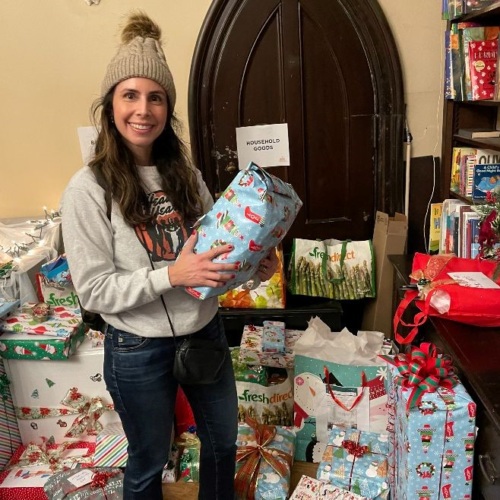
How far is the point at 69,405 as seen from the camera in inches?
77.3

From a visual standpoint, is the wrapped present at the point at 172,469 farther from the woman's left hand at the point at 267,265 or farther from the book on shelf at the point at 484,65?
the book on shelf at the point at 484,65

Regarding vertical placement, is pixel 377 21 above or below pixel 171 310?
above

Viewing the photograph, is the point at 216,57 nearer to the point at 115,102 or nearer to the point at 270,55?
the point at 270,55

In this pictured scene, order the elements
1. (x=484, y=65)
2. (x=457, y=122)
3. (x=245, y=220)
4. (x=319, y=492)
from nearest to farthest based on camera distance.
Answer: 1. (x=245, y=220)
2. (x=319, y=492)
3. (x=484, y=65)
4. (x=457, y=122)

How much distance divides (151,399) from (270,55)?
1.82 metres

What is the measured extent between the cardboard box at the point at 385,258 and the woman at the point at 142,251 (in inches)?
48.6

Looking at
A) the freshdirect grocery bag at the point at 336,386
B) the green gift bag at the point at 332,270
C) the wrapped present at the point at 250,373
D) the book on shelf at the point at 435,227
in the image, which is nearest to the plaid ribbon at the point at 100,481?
the wrapped present at the point at 250,373

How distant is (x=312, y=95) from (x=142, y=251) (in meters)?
1.64

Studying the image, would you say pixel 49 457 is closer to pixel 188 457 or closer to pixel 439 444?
pixel 188 457

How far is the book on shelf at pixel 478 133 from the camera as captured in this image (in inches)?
81.7

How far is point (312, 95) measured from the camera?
2504 millimetres

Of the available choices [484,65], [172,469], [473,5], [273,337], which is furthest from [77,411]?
[473,5]

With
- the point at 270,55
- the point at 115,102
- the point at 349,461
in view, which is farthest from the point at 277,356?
the point at 270,55

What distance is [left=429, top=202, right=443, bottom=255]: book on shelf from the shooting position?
7.86 feet
